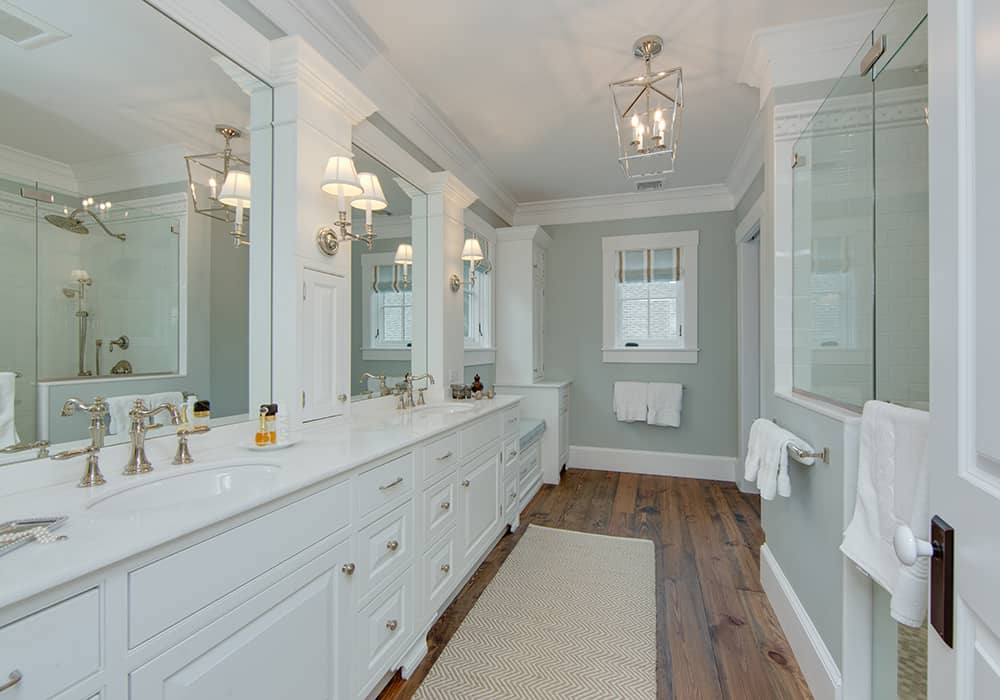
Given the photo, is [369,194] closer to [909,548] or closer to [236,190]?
[236,190]

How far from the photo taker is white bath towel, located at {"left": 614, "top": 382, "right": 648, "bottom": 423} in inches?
167

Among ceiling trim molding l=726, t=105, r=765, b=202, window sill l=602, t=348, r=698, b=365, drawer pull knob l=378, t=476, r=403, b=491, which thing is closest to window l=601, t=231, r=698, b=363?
window sill l=602, t=348, r=698, b=365

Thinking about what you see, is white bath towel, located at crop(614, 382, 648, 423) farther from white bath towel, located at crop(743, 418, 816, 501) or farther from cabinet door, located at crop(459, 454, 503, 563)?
white bath towel, located at crop(743, 418, 816, 501)

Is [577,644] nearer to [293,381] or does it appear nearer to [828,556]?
[828,556]

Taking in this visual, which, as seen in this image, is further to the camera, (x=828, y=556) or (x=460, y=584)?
(x=460, y=584)

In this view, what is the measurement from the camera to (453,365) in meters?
3.11

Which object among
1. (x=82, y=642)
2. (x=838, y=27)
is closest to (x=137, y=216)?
(x=82, y=642)

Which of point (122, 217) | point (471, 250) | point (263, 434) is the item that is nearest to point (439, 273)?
point (471, 250)

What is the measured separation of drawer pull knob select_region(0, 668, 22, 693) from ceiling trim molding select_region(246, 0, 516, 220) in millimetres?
1936

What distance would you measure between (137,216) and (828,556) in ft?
8.05

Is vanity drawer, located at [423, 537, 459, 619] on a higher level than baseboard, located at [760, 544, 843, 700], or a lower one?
higher

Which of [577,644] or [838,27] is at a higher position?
[838,27]

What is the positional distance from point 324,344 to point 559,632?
1.58 m

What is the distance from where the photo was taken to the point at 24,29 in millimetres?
1099
